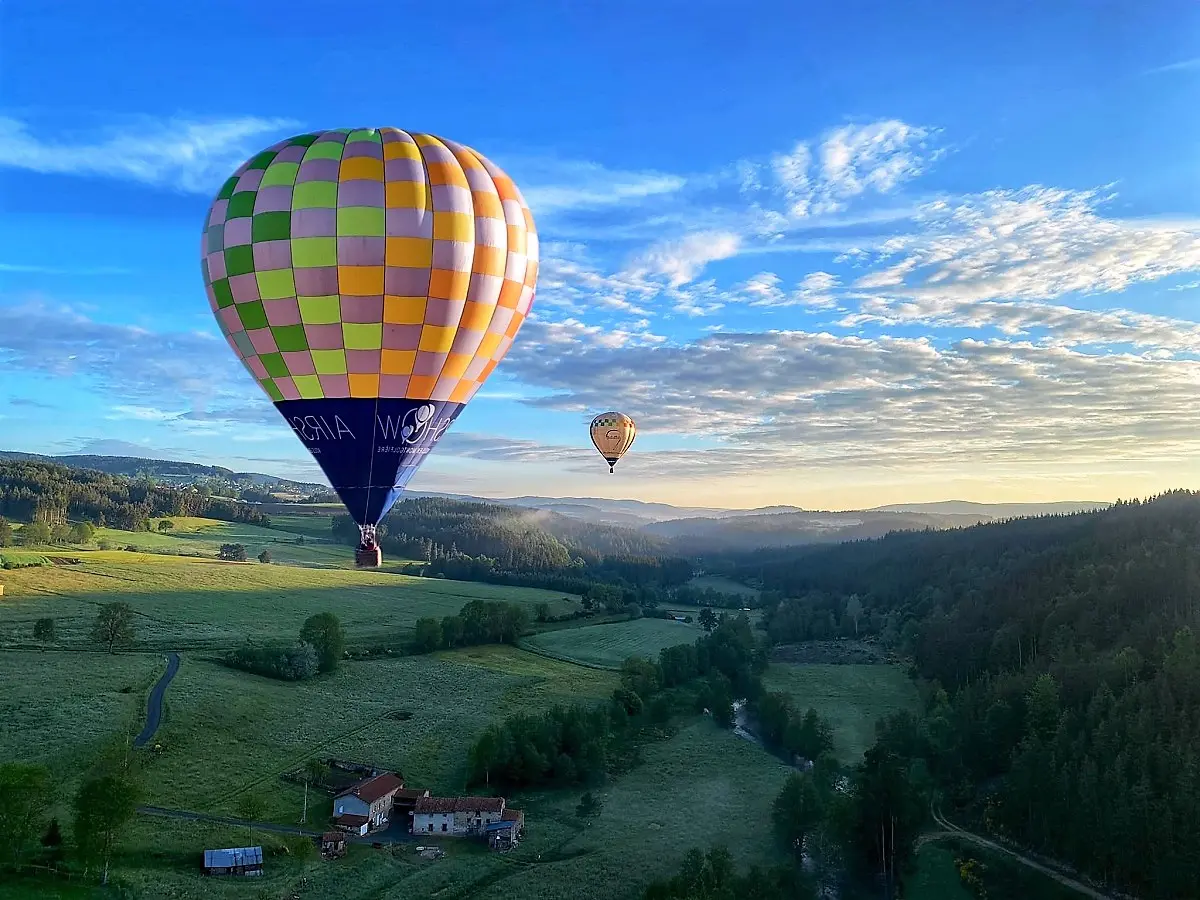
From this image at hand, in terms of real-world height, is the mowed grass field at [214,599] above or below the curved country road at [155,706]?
above

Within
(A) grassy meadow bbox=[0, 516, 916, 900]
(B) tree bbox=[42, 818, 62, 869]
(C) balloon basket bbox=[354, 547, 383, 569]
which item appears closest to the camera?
(C) balloon basket bbox=[354, 547, 383, 569]

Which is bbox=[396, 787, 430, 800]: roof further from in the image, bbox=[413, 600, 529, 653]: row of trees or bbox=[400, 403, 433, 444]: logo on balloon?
bbox=[413, 600, 529, 653]: row of trees

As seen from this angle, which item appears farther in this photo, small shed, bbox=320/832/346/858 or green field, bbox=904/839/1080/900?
green field, bbox=904/839/1080/900

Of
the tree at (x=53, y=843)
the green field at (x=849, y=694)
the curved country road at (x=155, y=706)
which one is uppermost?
the curved country road at (x=155, y=706)

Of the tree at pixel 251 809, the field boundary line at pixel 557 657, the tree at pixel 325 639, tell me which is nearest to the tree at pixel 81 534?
the tree at pixel 325 639

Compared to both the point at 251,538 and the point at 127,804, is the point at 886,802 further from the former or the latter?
the point at 251,538

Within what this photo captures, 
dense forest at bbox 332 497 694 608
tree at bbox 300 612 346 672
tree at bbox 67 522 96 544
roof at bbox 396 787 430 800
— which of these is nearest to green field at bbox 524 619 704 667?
dense forest at bbox 332 497 694 608

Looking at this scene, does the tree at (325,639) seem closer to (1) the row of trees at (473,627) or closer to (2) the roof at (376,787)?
(1) the row of trees at (473,627)

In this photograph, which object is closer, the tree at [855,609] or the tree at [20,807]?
the tree at [20,807]

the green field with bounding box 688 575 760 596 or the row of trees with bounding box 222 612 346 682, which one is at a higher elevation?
the row of trees with bounding box 222 612 346 682

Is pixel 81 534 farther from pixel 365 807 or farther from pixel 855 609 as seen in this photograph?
pixel 855 609
